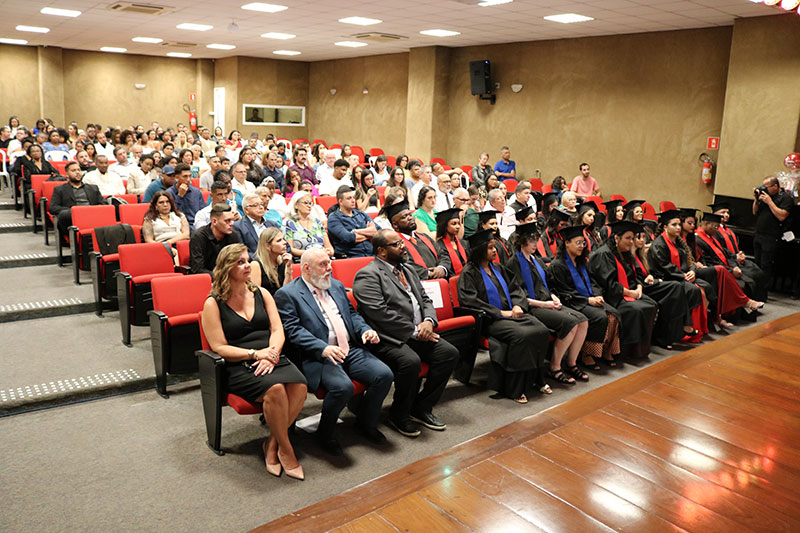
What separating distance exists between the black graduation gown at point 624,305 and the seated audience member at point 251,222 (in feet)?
9.46

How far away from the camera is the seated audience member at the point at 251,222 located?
511 centimetres

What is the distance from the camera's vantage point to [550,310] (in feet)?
15.9

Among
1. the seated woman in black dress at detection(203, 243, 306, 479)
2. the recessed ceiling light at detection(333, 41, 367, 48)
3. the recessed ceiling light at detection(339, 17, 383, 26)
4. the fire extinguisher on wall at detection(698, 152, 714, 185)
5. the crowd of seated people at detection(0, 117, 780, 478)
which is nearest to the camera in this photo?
the seated woman in black dress at detection(203, 243, 306, 479)

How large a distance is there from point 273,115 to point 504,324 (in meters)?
15.5

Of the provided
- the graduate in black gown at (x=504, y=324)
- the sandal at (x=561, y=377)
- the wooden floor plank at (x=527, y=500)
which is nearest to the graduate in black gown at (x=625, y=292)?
the sandal at (x=561, y=377)

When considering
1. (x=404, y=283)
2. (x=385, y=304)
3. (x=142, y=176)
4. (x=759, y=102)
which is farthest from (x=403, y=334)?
(x=759, y=102)

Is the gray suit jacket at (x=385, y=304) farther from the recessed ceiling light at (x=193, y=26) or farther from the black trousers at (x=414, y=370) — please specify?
the recessed ceiling light at (x=193, y=26)

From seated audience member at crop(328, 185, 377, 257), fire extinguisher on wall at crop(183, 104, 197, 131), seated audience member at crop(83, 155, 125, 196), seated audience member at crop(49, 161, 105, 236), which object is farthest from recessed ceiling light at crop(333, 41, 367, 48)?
seated audience member at crop(328, 185, 377, 257)

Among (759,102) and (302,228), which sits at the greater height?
(759,102)

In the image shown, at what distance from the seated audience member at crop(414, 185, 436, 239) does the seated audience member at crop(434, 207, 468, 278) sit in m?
0.59

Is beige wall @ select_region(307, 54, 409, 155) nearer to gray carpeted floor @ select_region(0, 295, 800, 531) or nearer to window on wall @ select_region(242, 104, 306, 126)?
window on wall @ select_region(242, 104, 306, 126)

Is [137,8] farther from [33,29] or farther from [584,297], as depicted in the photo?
[584,297]

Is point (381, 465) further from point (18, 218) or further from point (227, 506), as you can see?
point (18, 218)

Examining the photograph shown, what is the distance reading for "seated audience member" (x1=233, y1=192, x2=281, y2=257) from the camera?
5.11 m
